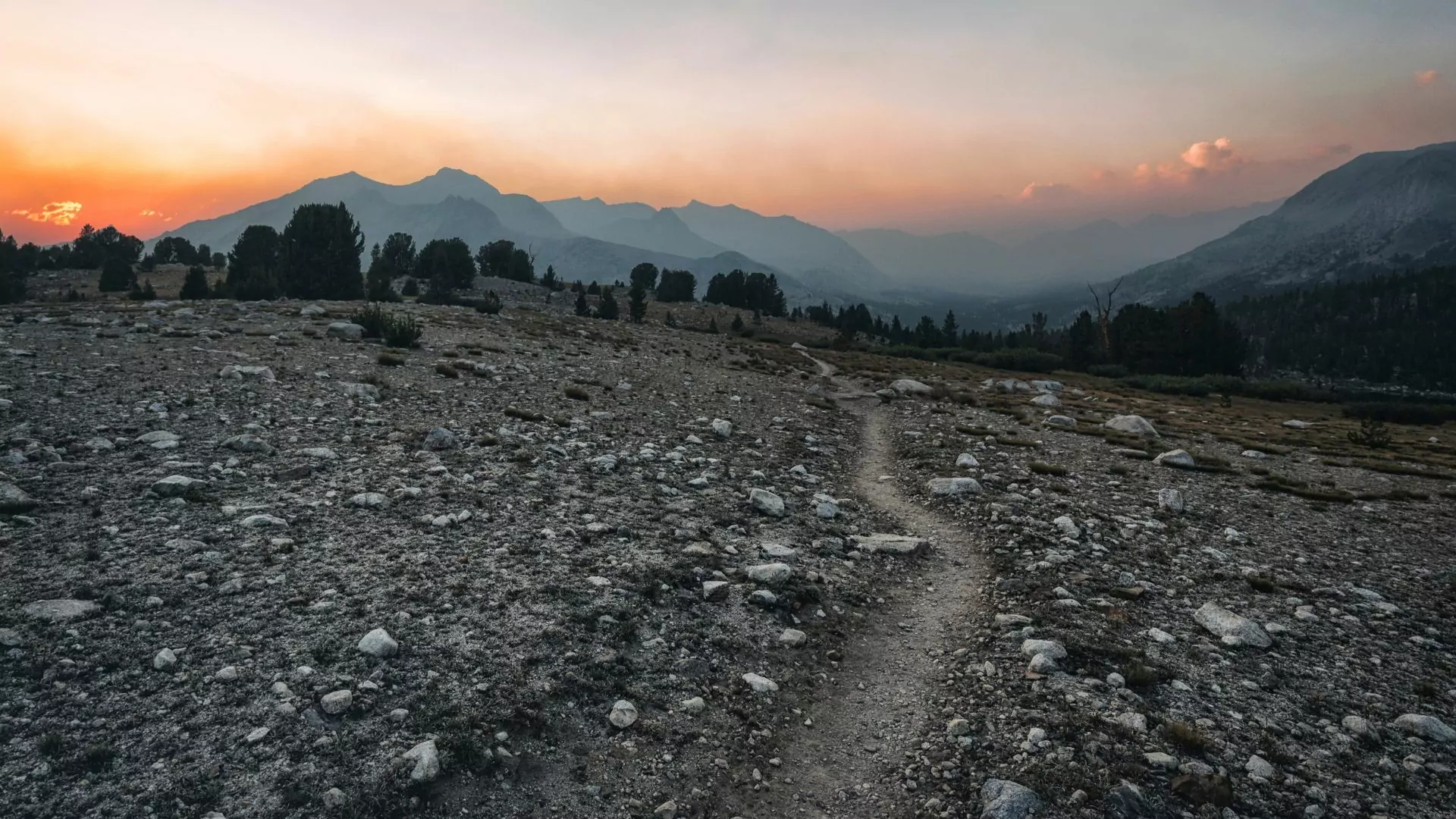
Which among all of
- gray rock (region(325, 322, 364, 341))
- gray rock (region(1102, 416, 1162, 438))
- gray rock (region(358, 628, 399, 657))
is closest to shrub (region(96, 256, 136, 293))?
gray rock (region(325, 322, 364, 341))

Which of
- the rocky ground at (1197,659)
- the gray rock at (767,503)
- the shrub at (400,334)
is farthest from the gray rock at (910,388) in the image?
the shrub at (400,334)

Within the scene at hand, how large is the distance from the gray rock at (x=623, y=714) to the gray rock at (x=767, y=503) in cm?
643

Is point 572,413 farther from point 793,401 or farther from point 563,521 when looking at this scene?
point 793,401

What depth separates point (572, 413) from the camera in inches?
760

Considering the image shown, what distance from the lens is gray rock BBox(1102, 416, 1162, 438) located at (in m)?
27.3

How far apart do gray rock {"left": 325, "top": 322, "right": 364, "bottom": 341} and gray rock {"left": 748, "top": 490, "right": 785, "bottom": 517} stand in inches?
862

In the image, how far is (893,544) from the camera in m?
12.0

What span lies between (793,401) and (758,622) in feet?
67.7

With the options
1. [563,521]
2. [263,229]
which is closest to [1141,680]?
[563,521]

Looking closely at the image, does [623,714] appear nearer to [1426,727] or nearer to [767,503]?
[767,503]

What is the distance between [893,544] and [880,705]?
4.72 m

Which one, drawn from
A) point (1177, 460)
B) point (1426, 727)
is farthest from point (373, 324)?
point (1426, 727)

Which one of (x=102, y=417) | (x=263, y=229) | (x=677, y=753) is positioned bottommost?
(x=677, y=753)

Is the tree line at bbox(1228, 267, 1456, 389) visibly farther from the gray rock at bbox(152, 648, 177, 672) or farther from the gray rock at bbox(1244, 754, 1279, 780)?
the gray rock at bbox(152, 648, 177, 672)
